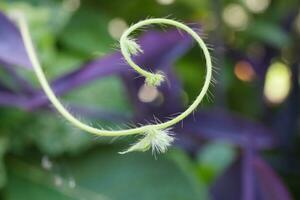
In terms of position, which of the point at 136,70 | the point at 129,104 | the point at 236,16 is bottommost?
the point at 136,70

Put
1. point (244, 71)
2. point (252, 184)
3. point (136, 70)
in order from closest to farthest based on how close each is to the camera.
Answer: point (136, 70)
point (252, 184)
point (244, 71)

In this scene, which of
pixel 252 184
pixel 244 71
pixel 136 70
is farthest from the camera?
pixel 244 71

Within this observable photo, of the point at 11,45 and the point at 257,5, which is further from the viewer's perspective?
the point at 257,5

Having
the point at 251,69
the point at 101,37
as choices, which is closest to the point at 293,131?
the point at 251,69

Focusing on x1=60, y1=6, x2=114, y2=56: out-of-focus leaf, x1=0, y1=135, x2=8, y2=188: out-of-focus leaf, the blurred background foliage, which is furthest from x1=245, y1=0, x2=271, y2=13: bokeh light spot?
x1=0, y1=135, x2=8, y2=188: out-of-focus leaf

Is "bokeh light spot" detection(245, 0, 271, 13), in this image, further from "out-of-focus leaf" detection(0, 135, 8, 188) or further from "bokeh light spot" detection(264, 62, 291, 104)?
"out-of-focus leaf" detection(0, 135, 8, 188)

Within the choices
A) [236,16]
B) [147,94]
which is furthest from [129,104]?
[236,16]

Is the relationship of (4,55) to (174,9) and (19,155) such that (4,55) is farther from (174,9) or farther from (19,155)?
(174,9)

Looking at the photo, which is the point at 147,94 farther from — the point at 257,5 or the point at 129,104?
the point at 257,5

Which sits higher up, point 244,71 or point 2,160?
point 244,71
